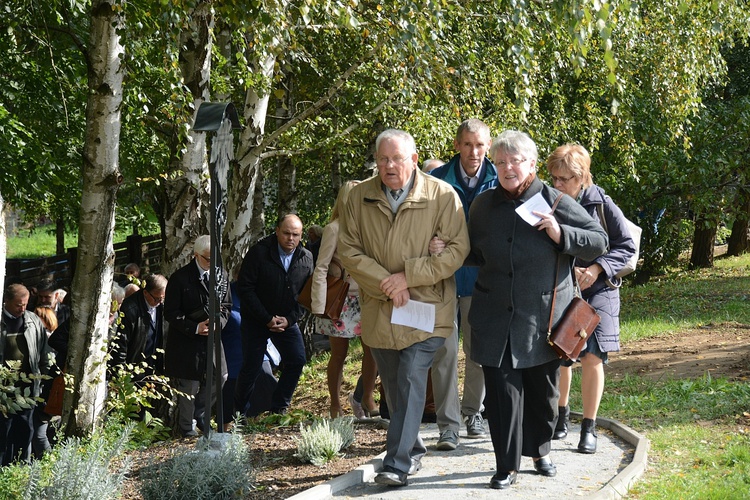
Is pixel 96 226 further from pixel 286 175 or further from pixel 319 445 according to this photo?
pixel 286 175

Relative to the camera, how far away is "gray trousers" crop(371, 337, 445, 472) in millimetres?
5652

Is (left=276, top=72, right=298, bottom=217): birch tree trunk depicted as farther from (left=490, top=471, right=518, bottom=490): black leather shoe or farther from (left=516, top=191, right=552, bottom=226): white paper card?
(left=490, top=471, right=518, bottom=490): black leather shoe

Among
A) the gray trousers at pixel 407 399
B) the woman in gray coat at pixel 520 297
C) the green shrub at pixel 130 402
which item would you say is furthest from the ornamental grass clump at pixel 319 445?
the green shrub at pixel 130 402

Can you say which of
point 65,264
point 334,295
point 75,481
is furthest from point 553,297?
point 65,264

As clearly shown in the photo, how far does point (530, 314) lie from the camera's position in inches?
220

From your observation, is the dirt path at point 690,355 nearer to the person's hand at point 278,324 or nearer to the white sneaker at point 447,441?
the person's hand at point 278,324

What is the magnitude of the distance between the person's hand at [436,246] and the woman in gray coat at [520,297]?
24 cm

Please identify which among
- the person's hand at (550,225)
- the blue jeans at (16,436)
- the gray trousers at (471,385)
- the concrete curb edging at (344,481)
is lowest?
the blue jeans at (16,436)

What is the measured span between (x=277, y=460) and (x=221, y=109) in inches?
96.7

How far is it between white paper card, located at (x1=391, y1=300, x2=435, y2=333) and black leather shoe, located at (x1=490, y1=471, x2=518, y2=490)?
0.92 m

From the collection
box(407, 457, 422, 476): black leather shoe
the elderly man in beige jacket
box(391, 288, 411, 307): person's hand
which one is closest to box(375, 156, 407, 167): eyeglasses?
the elderly man in beige jacket

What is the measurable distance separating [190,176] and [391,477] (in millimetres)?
4687

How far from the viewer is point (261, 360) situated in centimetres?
875

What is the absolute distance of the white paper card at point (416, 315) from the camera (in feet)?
18.8
